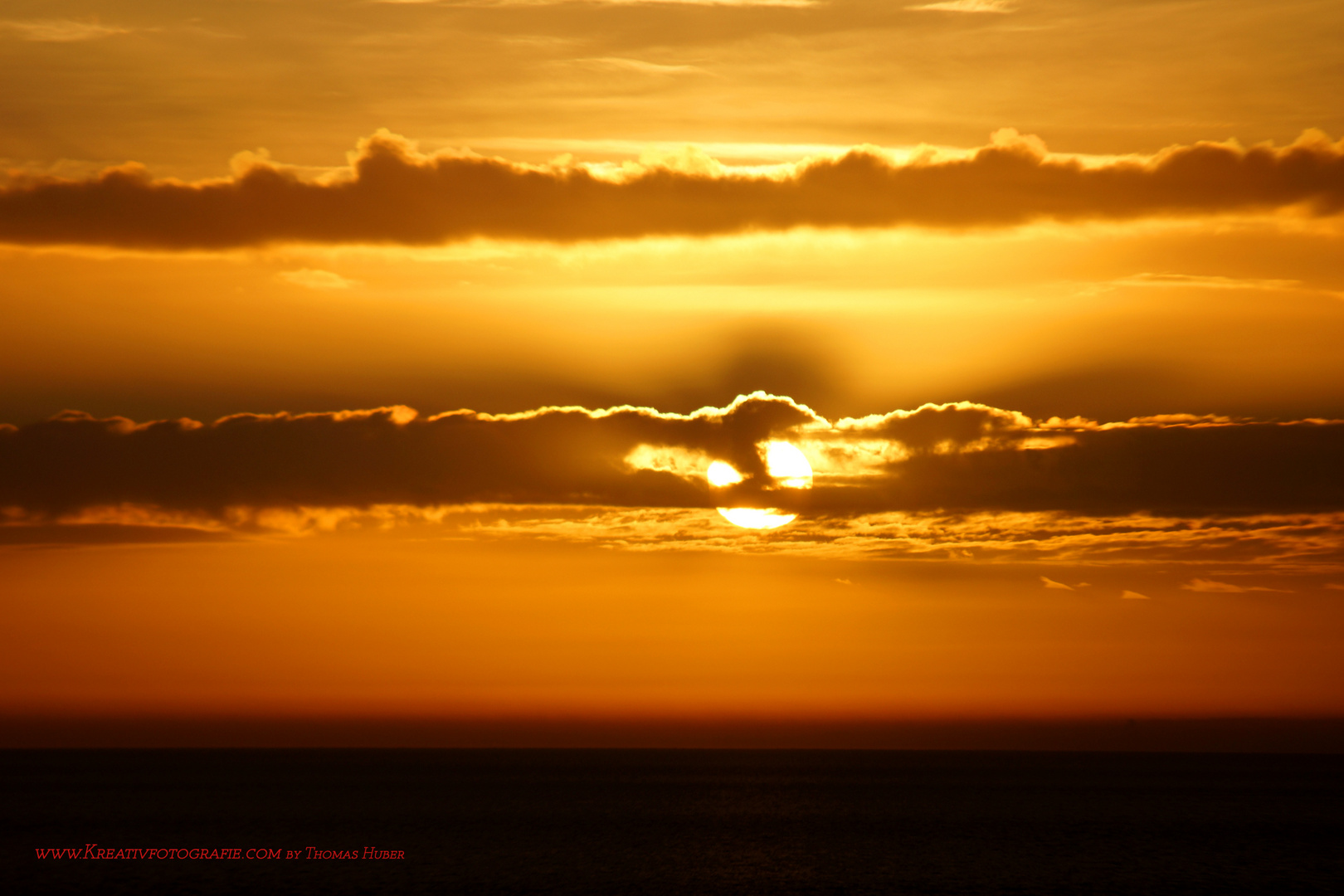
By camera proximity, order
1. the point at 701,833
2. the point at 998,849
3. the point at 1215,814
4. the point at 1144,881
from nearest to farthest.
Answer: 1. the point at 1144,881
2. the point at 998,849
3. the point at 701,833
4. the point at 1215,814

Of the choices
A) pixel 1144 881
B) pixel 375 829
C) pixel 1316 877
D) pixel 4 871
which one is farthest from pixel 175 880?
pixel 1316 877

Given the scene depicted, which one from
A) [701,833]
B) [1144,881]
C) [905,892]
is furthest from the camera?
[701,833]

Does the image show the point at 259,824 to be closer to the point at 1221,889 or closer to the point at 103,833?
the point at 103,833

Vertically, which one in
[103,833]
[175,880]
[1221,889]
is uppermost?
[103,833]

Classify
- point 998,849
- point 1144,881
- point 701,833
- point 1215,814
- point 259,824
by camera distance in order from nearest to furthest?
point 1144,881 → point 998,849 → point 701,833 → point 259,824 → point 1215,814

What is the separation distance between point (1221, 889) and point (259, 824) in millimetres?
126635

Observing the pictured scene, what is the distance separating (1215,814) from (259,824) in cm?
15305

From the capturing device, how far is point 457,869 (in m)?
109

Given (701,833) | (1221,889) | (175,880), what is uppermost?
(701,833)

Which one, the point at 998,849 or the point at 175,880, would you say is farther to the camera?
the point at 998,849

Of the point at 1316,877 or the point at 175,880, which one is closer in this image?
the point at 175,880

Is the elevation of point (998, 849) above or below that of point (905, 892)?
above

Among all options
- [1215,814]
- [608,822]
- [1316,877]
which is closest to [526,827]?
[608,822]

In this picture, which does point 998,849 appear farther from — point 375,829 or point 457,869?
point 375,829
